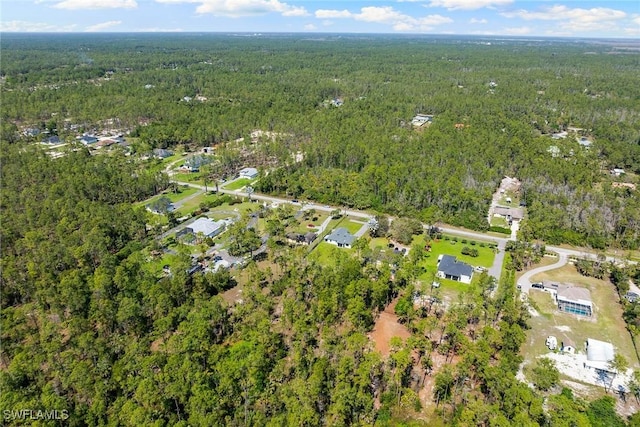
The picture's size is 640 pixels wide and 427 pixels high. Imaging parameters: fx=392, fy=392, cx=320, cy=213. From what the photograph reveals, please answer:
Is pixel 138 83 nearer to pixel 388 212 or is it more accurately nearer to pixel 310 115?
pixel 310 115

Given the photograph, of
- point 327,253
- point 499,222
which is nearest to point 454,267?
point 327,253

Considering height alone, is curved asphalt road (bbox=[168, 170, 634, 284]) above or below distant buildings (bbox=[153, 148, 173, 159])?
below

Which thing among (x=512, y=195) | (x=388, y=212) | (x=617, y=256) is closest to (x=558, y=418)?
(x=617, y=256)

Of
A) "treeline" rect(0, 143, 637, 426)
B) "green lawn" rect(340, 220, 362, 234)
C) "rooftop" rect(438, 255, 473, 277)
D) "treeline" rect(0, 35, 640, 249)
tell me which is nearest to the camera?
"treeline" rect(0, 143, 637, 426)

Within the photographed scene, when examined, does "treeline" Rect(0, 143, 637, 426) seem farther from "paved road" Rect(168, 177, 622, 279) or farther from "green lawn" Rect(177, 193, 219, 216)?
"green lawn" Rect(177, 193, 219, 216)

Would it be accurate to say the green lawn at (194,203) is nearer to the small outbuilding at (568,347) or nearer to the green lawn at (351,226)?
the green lawn at (351,226)

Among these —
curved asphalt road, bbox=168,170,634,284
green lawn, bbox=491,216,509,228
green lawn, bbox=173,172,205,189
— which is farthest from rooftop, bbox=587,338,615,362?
green lawn, bbox=173,172,205,189
